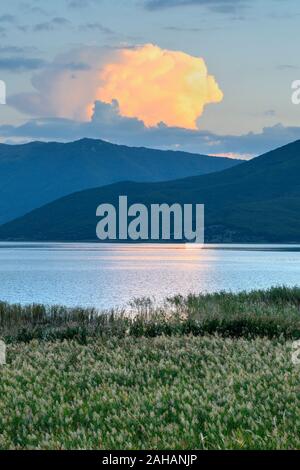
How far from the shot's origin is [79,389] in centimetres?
1653

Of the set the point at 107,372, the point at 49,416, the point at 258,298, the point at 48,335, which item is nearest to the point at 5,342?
the point at 48,335

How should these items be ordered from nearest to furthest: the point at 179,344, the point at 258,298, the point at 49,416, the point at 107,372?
the point at 49,416, the point at 107,372, the point at 179,344, the point at 258,298

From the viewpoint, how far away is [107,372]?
17750mm

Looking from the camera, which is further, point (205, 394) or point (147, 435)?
point (205, 394)

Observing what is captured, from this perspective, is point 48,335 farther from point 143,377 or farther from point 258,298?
point 258,298

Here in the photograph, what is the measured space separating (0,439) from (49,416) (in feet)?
4.90

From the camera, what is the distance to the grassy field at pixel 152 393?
12547mm

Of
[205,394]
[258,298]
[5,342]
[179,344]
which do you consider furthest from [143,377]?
[258,298]

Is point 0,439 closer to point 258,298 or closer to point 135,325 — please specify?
point 135,325

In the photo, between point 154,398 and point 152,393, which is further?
point 152,393

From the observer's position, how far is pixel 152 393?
15.5 meters

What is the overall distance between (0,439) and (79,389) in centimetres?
365

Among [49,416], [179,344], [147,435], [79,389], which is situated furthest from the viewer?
[179,344]

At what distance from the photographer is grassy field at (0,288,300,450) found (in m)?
12.5
